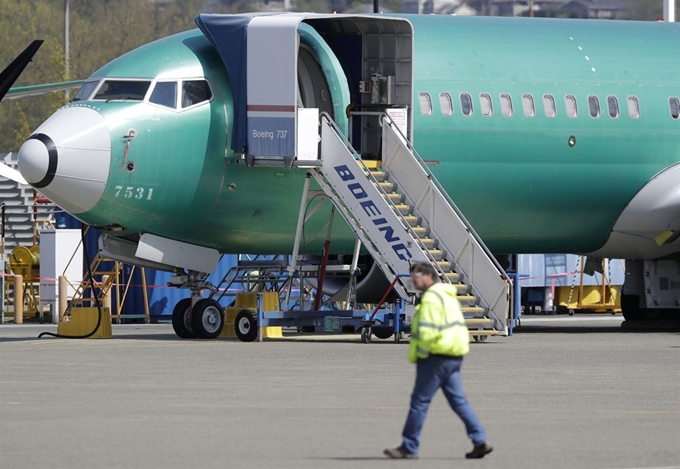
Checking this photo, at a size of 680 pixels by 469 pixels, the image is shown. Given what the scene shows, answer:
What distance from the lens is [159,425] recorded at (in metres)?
14.6

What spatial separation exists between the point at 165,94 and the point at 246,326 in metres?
4.33

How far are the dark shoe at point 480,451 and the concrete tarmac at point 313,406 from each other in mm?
90

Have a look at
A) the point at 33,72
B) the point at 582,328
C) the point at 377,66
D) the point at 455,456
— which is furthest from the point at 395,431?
the point at 33,72

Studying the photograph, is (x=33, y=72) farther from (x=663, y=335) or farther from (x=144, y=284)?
(x=663, y=335)

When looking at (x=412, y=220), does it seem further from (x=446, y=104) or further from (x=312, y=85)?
(x=312, y=85)

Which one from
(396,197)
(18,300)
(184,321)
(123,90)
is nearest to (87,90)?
(123,90)

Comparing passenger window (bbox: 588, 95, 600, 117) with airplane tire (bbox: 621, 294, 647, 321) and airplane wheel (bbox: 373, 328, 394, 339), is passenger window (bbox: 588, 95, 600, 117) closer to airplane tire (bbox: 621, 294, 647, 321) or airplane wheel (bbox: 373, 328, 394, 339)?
airplane tire (bbox: 621, 294, 647, 321)

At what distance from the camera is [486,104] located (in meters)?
29.2

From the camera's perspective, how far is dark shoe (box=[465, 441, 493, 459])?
12.5m

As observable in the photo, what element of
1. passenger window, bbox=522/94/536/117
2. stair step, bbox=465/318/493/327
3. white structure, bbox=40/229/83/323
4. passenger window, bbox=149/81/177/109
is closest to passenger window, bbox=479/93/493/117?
passenger window, bbox=522/94/536/117

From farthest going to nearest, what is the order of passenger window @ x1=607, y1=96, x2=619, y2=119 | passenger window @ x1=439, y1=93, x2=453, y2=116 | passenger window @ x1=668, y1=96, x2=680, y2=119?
passenger window @ x1=668, y1=96, x2=680, y2=119, passenger window @ x1=607, y1=96, x2=619, y2=119, passenger window @ x1=439, y1=93, x2=453, y2=116

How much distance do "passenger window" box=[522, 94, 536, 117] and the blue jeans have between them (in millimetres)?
17390

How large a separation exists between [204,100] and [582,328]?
12.4 m

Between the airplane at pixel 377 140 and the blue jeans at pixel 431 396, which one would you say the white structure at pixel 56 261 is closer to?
the airplane at pixel 377 140
